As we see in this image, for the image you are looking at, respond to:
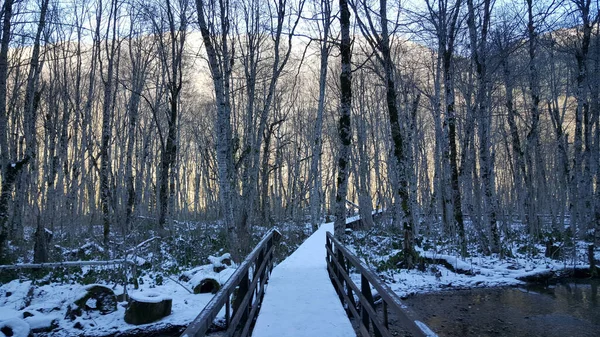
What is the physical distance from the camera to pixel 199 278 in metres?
9.72

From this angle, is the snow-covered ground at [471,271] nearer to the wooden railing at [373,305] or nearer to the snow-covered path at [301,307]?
the snow-covered path at [301,307]

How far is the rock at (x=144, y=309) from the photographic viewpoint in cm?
769

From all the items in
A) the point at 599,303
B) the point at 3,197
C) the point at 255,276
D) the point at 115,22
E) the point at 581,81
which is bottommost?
the point at 599,303

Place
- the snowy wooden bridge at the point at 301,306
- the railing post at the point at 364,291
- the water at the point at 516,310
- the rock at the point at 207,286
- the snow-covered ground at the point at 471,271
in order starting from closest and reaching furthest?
1. the snowy wooden bridge at the point at 301,306
2. the railing post at the point at 364,291
3. the water at the point at 516,310
4. the rock at the point at 207,286
5. the snow-covered ground at the point at 471,271

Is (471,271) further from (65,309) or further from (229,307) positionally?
(65,309)

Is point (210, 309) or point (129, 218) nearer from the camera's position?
point (210, 309)

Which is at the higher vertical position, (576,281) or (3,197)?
(3,197)

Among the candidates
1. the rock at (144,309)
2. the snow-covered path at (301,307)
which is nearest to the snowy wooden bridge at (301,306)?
the snow-covered path at (301,307)

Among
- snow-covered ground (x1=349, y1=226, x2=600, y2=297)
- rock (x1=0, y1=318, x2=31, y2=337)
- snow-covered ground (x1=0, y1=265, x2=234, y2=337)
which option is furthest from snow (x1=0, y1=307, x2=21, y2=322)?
snow-covered ground (x1=349, y1=226, x2=600, y2=297)

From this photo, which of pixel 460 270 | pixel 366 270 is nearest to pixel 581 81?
pixel 460 270

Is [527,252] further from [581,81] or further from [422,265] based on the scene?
[581,81]

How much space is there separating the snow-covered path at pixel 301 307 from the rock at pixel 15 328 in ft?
14.4

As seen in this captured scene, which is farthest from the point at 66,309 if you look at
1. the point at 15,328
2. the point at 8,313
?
the point at 15,328

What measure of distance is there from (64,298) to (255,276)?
213 inches
